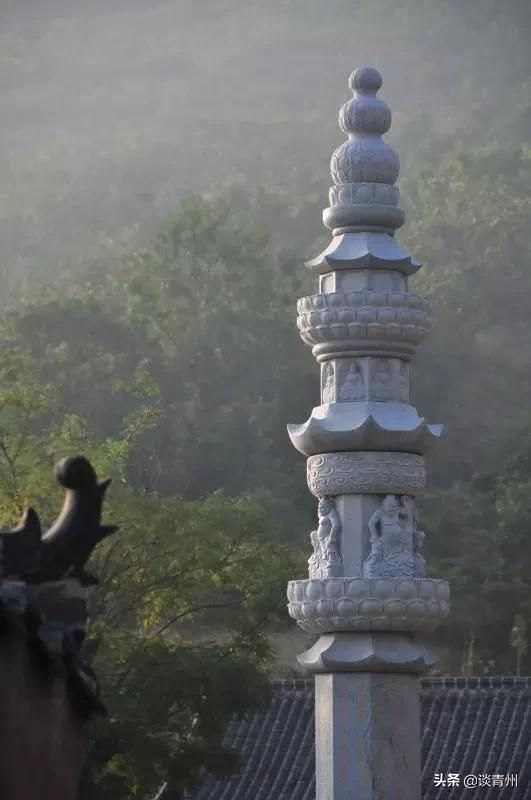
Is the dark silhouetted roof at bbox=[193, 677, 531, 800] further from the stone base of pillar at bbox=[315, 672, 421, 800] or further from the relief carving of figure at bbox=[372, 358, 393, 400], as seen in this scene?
the relief carving of figure at bbox=[372, 358, 393, 400]

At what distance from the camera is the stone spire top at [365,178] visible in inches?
444

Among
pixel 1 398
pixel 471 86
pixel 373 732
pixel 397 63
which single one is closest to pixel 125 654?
pixel 1 398

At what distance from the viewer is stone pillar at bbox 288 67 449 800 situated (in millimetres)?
10602

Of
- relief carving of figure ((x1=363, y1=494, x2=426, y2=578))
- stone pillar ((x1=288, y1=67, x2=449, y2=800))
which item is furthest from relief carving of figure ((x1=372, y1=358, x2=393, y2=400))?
relief carving of figure ((x1=363, y1=494, x2=426, y2=578))

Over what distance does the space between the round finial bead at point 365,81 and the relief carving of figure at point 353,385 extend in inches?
69.1

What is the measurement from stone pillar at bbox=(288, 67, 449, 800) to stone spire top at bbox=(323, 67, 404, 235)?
0.01 m

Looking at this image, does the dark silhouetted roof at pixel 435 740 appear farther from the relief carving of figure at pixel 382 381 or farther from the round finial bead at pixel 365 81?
the round finial bead at pixel 365 81

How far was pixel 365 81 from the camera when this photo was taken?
11516mm

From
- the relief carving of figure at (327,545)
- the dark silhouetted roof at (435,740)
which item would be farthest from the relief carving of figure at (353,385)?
the dark silhouetted roof at (435,740)


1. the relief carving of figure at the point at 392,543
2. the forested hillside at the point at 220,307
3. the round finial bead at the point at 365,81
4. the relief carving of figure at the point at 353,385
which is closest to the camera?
the relief carving of figure at the point at 392,543

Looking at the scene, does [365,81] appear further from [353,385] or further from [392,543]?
[392,543]

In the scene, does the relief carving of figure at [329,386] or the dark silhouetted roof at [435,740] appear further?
the dark silhouetted roof at [435,740]

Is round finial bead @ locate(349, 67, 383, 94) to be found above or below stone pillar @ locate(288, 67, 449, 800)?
above

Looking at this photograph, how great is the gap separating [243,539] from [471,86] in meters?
57.3
